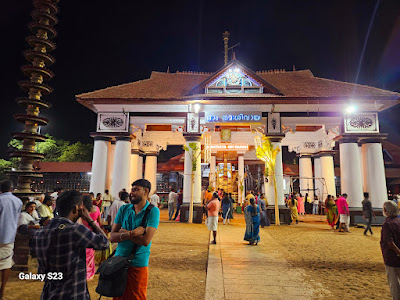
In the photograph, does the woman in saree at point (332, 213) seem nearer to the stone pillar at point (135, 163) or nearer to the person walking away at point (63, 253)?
the person walking away at point (63, 253)

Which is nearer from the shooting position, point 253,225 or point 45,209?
point 45,209

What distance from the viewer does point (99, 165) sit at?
1301 centimetres

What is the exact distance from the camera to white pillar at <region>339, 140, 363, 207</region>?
12055 millimetres

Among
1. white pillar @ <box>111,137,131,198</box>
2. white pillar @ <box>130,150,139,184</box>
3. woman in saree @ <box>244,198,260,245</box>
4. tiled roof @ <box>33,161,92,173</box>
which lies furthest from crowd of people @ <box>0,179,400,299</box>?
tiled roof @ <box>33,161,92,173</box>

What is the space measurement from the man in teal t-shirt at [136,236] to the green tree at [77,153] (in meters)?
31.0

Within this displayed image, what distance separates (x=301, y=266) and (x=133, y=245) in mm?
4422

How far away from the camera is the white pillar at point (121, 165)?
1287cm

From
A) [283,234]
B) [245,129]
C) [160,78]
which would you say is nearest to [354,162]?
[283,234]

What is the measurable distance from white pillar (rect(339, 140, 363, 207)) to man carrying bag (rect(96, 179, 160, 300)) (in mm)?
12487

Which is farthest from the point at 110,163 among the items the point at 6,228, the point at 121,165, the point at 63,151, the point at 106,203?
the point at 63,151

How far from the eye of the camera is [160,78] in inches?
667

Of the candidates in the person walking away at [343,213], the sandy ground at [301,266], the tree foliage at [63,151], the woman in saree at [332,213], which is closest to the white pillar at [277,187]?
the woman in saree at [332,213]

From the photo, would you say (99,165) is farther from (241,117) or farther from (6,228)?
(6,228)

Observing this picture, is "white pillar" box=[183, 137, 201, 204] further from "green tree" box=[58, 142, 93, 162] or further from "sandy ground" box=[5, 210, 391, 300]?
"green tree" box=[58, 142, 93, 162]
